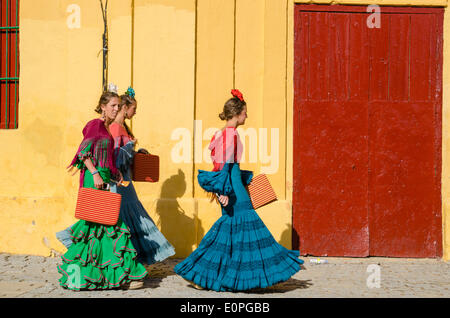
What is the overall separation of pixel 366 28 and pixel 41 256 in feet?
17.8

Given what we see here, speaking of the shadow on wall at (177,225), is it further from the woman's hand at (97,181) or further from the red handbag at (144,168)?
the woman's hand at (97,181)

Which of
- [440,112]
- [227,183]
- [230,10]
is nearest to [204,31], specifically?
[230,10]

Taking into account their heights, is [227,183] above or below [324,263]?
above

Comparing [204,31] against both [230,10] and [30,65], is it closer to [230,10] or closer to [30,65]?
[230,10]

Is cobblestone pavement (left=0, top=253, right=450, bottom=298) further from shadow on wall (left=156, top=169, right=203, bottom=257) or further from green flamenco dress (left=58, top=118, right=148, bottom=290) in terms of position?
shadow on wall (left=156, top=169, right=203, bottom=257)

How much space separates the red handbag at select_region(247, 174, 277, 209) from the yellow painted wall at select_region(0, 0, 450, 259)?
70.1 inches

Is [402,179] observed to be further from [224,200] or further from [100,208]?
[100,208]

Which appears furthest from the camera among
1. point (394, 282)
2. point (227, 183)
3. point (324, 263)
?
point (324, 263)

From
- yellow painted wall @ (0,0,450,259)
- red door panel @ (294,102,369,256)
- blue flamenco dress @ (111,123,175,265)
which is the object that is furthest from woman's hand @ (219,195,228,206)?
red door panel @ (294,102,369,256)

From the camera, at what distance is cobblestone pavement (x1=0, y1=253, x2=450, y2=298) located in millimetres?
5500

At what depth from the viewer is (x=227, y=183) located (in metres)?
5.56

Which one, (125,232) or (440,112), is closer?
(125,232)

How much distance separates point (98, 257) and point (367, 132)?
413 centimetres

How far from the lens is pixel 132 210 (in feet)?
20.0
